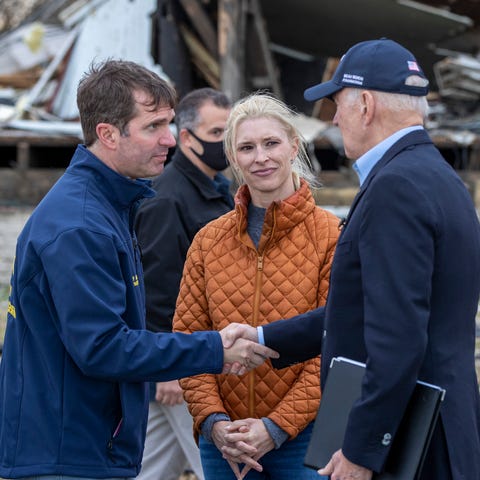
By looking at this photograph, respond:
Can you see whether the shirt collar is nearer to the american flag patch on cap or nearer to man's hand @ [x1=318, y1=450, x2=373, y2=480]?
the american flag patch on cap

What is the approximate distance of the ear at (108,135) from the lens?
2.64 metres

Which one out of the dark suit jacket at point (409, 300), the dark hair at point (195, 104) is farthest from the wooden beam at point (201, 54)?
the dark suit jacket at point (409, 300)

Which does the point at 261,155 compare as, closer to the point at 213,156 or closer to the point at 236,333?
the point at 236,333

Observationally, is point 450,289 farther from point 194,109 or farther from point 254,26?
point 254,26

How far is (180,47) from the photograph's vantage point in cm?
1084

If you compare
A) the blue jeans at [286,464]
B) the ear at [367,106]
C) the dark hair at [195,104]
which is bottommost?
the blue jeans at [286,464]

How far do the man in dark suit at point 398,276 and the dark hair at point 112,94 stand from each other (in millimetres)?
632

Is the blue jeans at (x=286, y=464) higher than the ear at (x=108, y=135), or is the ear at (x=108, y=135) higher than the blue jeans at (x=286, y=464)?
the ear at (x=108, y=135)

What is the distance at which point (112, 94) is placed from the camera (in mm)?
2623

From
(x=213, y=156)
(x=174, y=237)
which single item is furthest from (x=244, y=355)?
(x=213, y=156)

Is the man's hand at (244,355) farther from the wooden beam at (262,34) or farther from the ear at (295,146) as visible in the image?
the wooden beam at (262,34)

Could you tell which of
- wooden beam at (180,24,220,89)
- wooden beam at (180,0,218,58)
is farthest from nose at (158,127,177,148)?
wooden beam at (180,24,220,89)

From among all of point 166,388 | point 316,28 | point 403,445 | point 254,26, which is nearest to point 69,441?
point 403,445

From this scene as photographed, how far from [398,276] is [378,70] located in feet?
2.02
